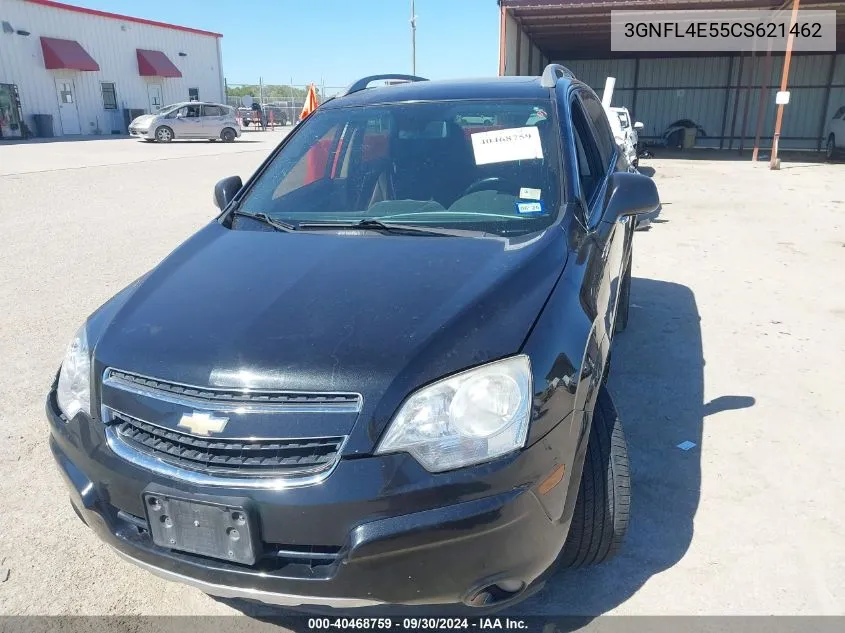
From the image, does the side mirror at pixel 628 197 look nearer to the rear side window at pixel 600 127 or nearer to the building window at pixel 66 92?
the rear side window at pixel 600 127

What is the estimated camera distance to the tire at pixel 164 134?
2714 cm

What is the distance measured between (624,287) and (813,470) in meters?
1.94

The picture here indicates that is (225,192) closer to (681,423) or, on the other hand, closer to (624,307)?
(681,423)

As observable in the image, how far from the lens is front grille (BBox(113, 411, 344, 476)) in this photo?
178 centimetres

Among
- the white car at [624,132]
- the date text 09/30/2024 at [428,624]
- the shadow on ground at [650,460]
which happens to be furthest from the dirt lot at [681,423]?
the white car at [624,132]

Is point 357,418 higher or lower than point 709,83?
lower

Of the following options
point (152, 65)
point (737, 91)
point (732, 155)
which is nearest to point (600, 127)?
point (732, 155)

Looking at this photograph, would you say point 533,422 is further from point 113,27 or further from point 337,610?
point 113,27

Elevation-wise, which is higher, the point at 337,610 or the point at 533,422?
the point at 533,422

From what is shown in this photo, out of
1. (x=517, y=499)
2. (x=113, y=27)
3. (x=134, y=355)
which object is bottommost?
(x=517, y=499)

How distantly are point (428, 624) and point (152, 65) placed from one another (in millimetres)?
38595

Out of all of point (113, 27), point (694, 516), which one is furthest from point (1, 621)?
point (113, 27)

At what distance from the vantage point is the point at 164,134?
27.4 meters

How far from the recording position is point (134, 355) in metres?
2.04
